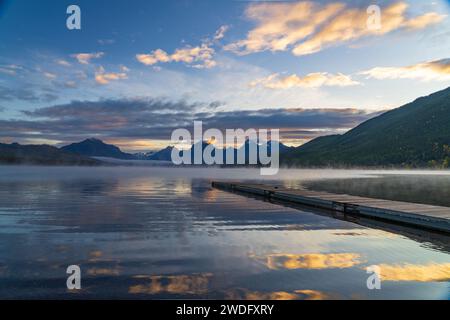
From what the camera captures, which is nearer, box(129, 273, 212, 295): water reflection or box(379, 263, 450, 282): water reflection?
box(129, 273, 212, 295): water reflection

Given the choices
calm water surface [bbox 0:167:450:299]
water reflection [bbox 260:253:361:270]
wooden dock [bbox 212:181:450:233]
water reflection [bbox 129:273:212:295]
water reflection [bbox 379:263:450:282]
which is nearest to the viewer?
water reflection [bbox 129:273:212:295]

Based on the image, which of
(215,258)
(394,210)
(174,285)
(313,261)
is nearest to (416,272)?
(313,261)

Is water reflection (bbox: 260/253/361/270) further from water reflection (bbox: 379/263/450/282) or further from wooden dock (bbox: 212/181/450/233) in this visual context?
wooden dock (bbox: 212/181/450/233)

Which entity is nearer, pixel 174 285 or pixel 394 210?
pixel 174 285

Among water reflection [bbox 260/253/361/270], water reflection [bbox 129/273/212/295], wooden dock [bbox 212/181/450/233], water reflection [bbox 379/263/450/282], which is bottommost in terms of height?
Result: water reflection [bbox 260/253/361/270]

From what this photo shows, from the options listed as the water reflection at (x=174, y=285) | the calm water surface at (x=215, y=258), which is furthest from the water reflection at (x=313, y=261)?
the water reflection at (x=174, y=285)

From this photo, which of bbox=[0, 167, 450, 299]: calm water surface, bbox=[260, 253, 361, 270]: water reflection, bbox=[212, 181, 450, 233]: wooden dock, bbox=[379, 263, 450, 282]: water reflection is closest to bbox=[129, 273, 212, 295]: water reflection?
bbox=[0, 167, 450, 299]: calm water surface

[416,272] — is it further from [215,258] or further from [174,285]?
[174,285]

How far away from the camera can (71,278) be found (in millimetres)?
11469

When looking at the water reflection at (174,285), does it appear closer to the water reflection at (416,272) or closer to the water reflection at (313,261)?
the water reflection at (313,261)

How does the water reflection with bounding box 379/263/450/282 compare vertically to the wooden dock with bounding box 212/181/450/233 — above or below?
below

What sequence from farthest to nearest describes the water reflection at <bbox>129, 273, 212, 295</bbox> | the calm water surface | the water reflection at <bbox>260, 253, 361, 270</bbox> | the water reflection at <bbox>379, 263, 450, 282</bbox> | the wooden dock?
1. the wooden dock
2. the water reflection at <bbox>260, 253, 361, 270</bbox>
3. the water reflection at <bbox>379, 263, 450, 282</bbox>
4. the calm water surface
5. the water reflection at <bbox>129, 273, 212, 295</bbox>
